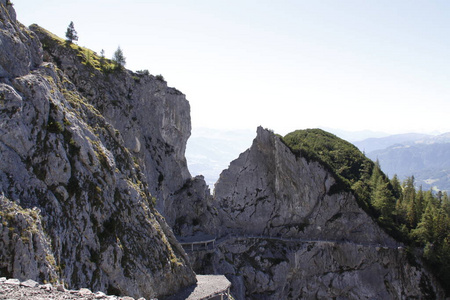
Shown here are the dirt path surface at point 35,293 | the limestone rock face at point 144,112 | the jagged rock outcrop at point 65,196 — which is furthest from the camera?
the limestone rock face at point 144,112

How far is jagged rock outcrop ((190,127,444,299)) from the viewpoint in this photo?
80.7 meters

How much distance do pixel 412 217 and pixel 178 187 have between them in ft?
195

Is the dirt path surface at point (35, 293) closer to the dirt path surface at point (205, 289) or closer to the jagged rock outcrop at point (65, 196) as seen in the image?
the jagged rock outcrop at point (65, 196)

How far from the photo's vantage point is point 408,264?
8125 cm

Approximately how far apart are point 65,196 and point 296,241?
2544 inches

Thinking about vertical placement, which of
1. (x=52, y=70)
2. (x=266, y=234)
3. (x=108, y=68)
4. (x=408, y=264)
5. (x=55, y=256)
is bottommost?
(x=408, y=264)

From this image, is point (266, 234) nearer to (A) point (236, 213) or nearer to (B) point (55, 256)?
(A) point (236, 213)

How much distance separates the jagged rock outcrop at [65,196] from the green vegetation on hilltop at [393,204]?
54977 millimetres

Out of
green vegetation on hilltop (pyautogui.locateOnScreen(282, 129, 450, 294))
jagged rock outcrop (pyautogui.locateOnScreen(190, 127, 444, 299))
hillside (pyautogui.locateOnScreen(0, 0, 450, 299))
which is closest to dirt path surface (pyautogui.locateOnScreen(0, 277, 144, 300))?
hillside (pyautogui.locateOnScreen(0, 0, 450, 299))

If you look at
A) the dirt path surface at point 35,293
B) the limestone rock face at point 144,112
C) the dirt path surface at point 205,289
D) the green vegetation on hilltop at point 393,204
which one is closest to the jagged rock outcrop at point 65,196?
the dirt path surface at point 205,289

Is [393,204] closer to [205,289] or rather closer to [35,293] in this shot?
[205,289]

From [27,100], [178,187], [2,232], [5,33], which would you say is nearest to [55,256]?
[2,232]

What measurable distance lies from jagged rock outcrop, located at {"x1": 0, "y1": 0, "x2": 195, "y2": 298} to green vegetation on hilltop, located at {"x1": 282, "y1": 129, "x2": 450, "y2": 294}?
55.0 metres

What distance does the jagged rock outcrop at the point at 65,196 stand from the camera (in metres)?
28.9
